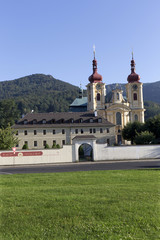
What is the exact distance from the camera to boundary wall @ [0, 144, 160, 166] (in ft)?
123

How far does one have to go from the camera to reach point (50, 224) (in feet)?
23.1

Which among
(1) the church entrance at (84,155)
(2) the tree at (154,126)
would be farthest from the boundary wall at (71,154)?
(2) the tree at (154,126)

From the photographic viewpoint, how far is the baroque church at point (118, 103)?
255ft

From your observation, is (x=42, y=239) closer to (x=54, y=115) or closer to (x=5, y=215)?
(x=5, y=215)

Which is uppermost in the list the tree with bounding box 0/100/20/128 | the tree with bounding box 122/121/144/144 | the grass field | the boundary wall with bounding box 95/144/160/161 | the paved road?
the tree with bounding box 0/100/20/128

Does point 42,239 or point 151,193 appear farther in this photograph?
point 151,193

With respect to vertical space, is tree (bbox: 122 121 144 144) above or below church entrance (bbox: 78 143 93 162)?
above

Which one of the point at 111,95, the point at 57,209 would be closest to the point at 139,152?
the point at 57,209

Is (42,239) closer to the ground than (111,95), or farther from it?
closer to the ground

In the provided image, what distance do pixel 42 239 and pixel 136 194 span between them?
17.5 feet

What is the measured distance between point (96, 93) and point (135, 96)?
14.4m

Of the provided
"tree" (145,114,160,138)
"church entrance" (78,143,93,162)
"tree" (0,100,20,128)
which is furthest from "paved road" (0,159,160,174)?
"tree" (0,100,20,128)

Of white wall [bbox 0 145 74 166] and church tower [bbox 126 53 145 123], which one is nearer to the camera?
white wall [bbox 0 145 74 166]

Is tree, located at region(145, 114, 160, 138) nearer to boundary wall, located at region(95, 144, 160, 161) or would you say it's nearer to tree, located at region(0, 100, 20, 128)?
boundary wall, located at region(95, 144, 160, 161)
